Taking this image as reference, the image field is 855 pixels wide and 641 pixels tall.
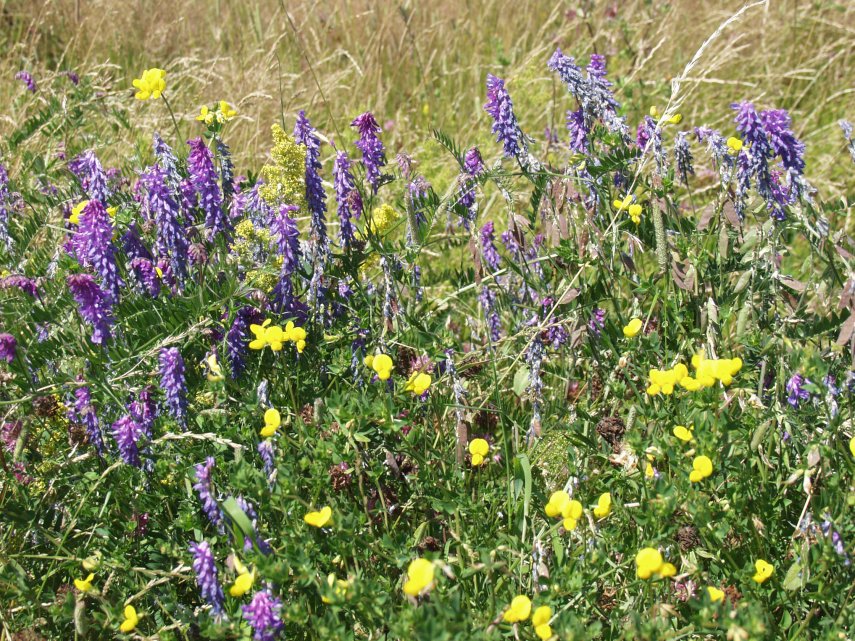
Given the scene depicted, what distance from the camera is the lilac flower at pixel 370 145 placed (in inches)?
91.6

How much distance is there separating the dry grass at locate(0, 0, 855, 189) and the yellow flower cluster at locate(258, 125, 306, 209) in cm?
215

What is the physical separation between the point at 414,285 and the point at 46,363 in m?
0.95

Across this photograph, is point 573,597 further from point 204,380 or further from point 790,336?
point 204,380

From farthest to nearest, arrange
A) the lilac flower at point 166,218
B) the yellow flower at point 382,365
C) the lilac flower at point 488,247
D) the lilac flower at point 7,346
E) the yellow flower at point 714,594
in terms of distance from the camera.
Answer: the lilac flower at point 488,247 < the lilac flower at point 166,218 < the lilac flower at point 7,346 < the yellow flower at point 382,365 < the yellow flower at point 714,594

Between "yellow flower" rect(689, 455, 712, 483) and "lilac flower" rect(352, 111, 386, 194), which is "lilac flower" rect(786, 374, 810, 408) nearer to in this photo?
"yellow flower" rect(689, 455, 712, 483)

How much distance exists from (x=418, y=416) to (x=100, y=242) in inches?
34.4

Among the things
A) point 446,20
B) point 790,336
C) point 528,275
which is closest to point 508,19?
point 446,20

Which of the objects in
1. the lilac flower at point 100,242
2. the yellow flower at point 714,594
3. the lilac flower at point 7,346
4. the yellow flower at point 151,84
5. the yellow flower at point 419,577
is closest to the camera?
the yellow flower at point 419,577

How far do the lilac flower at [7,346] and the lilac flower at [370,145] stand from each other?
912 mm

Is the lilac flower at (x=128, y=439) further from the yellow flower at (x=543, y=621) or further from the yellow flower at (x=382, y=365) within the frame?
the yellow flower at (x=543, y=621)

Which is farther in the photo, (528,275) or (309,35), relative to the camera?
(309,35)

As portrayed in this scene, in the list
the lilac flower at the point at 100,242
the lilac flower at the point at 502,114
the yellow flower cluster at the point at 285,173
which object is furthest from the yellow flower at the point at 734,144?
the lilac flower at the point at 100,242

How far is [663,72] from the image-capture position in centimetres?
512

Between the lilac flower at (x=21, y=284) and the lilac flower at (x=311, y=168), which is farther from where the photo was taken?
the lilac flower at (x=311, y=168)
